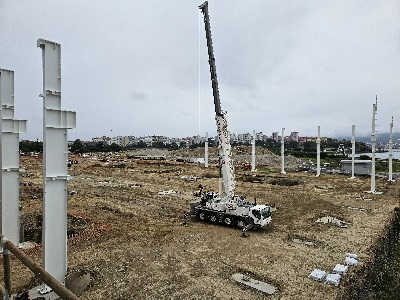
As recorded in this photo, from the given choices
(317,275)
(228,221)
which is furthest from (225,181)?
(317,275)

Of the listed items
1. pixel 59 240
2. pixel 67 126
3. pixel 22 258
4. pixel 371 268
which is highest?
pixel 67 126

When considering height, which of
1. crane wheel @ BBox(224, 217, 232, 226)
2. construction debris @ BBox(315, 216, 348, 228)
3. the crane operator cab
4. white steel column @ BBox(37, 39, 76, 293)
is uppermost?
white steel column @ BBox(37, 39, 76, 293)

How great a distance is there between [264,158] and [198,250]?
54474mm

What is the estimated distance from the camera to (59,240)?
7758 millimetres

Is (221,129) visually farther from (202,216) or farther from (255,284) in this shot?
(255,284)

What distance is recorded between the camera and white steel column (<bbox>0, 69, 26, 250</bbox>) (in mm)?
10070

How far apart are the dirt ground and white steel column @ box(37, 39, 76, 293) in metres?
2.17

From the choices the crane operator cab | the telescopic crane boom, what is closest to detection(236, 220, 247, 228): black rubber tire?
the crane operator cab

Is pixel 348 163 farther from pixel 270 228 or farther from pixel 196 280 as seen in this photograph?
pixel 196 280

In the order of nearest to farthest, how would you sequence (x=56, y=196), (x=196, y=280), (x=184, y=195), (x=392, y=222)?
(x=56, y=196), (x=196, y=280), (x=392, y=222), (x=184, y=195)

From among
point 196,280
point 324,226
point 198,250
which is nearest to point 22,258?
point 196,280

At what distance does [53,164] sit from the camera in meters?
7.60

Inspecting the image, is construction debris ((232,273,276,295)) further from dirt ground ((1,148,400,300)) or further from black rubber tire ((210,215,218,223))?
black rubber tire ((210,215,218,223))

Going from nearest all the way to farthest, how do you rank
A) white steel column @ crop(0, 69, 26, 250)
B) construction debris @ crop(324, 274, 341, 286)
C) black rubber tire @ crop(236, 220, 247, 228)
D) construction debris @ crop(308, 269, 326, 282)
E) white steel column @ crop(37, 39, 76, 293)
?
white steel column @ crop(37, 39, 76, 293) < white steel column @ crop(0, 69, 26, 250) < construction debris @ crop(324, 274, 341, 286) < construction debris @ crop(308, 269, 326, 282) < black rubber tire @ crop(236, 220, 247, 228)
